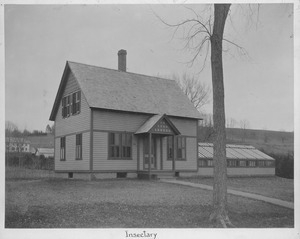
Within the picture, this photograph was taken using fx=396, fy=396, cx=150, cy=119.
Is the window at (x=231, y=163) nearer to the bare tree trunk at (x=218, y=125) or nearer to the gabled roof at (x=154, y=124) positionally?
the gabled roof at (x=154, y=124)

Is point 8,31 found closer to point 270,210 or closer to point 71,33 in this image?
point 71,33

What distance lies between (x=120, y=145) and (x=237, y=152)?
37.7 feet

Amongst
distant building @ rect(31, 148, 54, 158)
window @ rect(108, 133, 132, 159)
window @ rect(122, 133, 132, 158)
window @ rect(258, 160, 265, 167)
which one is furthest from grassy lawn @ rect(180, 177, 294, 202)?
distant building @ rect(31, 148, 54, 158)

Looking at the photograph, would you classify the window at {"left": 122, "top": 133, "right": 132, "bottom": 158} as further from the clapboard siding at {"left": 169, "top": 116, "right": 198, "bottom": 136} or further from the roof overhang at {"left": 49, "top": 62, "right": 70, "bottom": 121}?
the roof overhang at {"left": 49, "top": 62, "right": 70, "bottom": 121}

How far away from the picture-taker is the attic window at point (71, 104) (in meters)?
23.2

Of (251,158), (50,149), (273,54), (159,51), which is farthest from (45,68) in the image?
(50,149)

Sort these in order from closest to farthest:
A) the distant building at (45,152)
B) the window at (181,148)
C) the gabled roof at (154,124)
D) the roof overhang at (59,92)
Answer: the gabled roof at (154,124), the roof overhang at (59,92), the window at (181,148), the distant building at (45,152)


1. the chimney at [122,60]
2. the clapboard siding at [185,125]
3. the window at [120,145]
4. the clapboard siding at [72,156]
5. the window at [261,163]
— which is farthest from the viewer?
the window at [261,163]

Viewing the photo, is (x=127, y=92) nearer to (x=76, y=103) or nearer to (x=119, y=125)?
(x=119, y=125)

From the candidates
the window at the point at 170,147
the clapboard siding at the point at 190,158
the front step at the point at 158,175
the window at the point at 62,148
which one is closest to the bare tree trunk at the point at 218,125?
the front step at the point at 158,175

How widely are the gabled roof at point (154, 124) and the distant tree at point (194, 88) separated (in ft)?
50.4

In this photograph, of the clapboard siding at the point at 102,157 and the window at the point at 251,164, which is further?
the window at the point at 251,164

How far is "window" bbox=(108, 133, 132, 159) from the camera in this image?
74.0 feet

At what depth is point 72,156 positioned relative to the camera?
23.8m
